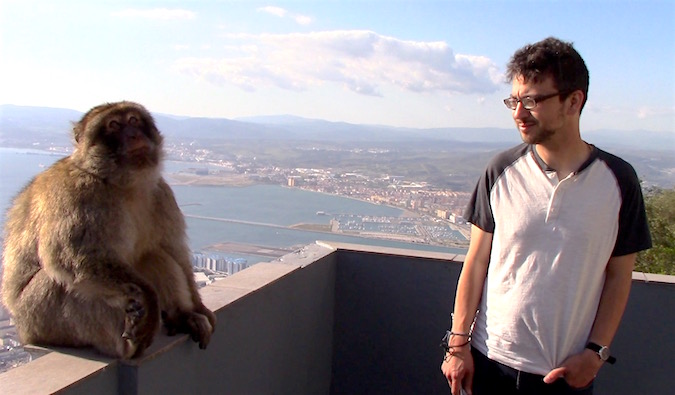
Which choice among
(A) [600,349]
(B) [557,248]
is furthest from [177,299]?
(A) [600,349]

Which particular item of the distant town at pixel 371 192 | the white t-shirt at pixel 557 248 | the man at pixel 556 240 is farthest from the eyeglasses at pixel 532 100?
the distant town at pixel 371 192

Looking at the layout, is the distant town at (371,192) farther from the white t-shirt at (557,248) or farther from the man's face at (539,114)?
the man's face at (539,114)

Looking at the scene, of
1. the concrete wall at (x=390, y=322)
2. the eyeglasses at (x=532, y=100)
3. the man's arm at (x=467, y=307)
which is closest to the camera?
the eyeglasses at (x=532, y=100)

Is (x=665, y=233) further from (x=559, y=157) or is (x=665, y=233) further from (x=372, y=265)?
(x=559, y=157)

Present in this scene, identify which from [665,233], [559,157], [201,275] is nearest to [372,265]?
[201,275]

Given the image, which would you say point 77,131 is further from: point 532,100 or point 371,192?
point 371,192

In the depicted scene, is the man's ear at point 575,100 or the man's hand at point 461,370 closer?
the man's ear at point 575,100
